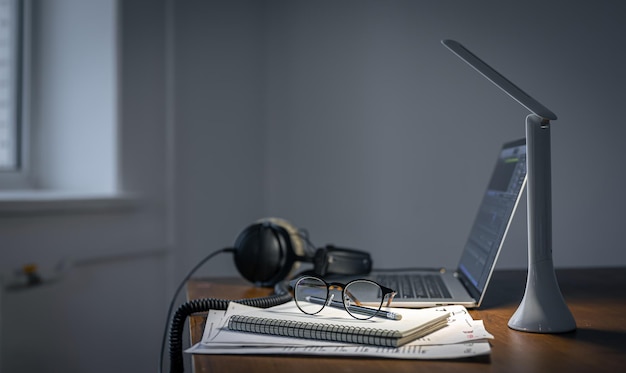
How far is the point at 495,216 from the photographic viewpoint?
1.12 meters

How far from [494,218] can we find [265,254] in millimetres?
449

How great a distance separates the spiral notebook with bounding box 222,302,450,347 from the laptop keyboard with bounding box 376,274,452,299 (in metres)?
0.19

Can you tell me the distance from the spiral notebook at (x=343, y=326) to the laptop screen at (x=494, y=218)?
0.17m

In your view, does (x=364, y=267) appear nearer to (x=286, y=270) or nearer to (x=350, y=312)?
(x=286, y=270)

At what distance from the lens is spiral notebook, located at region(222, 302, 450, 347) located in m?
0.78

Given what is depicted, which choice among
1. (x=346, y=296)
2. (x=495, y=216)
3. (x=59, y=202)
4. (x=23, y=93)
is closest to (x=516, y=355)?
(x=346, y=296)

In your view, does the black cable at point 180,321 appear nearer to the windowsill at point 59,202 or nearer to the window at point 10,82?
the windowsill at point 59,202

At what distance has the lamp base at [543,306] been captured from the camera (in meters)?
0.85

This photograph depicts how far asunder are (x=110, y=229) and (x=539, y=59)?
1439mm

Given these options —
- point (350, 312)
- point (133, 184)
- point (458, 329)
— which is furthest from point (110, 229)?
point (458, 329)

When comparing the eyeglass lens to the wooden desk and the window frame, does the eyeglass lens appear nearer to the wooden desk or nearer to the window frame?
the wooden desk

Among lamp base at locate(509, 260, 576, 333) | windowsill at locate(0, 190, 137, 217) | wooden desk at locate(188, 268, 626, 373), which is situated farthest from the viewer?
windowsill at locate(0, 190, 137, 217)

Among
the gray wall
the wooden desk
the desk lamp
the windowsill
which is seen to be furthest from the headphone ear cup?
the gray wall

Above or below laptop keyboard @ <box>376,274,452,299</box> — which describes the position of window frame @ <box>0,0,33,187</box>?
above
